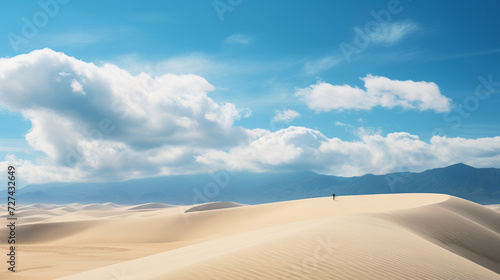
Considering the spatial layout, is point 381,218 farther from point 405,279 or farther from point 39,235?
point 39,235

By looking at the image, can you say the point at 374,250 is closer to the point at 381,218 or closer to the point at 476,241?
the point at 381,218

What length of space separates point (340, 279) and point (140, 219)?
38.3m

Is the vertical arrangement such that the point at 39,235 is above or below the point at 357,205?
below

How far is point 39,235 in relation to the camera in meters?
37.2

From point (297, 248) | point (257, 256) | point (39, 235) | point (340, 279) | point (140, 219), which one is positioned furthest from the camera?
point (140, 219)

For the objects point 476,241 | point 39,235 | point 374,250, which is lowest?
point 39,235

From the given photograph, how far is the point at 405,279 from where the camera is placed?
7945mm

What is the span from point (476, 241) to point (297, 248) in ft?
39.5

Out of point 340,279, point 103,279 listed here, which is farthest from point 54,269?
point 340,279

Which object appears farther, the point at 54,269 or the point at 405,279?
the point at 54,269

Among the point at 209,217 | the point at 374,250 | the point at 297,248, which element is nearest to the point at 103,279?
the point at 297,248

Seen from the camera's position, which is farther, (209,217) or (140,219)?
(140,219)

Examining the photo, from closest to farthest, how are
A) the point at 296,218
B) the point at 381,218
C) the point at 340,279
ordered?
the point at 340,279, the point at 381,218, the point at 296,218

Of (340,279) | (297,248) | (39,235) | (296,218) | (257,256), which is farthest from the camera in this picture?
(39,235)
